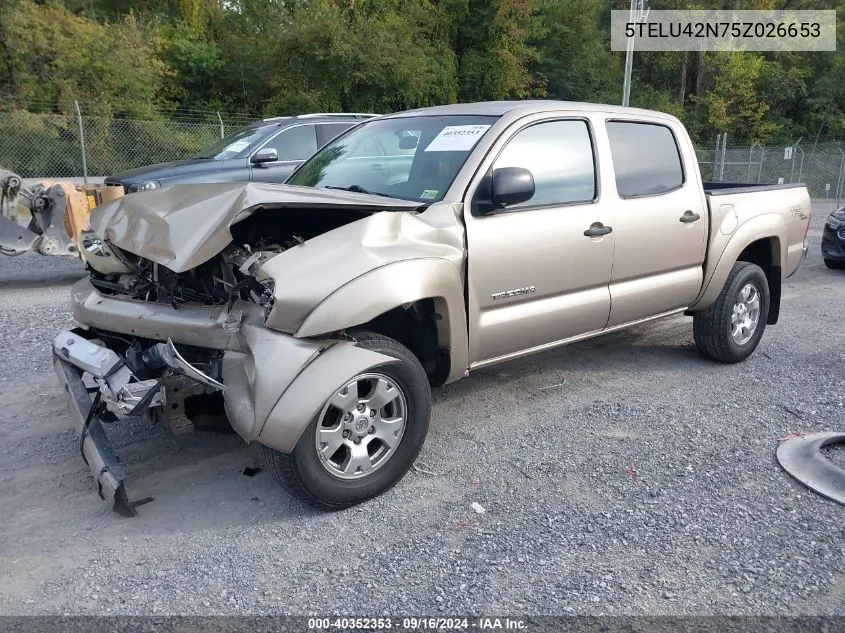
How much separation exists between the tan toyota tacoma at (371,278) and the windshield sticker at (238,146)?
17.8 ft

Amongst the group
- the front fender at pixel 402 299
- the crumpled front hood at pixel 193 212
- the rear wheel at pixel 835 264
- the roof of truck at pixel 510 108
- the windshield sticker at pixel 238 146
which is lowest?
the rear wheel at pixel 835 264

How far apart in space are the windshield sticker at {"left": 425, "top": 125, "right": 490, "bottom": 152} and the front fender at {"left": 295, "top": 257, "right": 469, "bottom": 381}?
2.84 feet

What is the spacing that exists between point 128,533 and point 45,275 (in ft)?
24.1

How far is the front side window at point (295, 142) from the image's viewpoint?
33.0ft

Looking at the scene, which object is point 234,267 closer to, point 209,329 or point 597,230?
point 209,329

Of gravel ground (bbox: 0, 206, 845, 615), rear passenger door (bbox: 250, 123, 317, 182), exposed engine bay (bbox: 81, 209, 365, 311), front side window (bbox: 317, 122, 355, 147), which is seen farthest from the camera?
front side window (bbox: 317, 122, 355, 147)

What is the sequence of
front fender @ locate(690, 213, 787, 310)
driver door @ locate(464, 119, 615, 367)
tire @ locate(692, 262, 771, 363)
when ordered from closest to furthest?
driver door @ locate(464, 119, 615, 367) → front fender @ locate(690, 213, 787, 310) → tire @ locate(692, 262, 771, 363)

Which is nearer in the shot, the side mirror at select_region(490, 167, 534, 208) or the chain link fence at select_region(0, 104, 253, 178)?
the side mirror at select_region(490, 167, 534, 208)

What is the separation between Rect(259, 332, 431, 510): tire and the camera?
10.5 ft

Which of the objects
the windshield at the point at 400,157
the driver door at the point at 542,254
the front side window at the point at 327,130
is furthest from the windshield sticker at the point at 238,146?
the driver door at the point at 542,254

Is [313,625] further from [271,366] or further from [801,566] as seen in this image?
[801,566]

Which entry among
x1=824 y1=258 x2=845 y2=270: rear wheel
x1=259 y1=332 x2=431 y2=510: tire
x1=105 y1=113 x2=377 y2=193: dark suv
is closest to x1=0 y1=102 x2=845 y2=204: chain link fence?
x1=105 y1=113 x2=377 y2=193: dark suv

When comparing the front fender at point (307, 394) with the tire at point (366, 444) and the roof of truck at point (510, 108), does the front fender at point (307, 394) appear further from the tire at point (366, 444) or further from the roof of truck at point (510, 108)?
the roof of truck at point (510, 108)

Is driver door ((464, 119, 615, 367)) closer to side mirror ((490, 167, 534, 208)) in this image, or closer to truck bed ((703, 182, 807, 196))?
side mirror ((490, 167, 534, 208))
